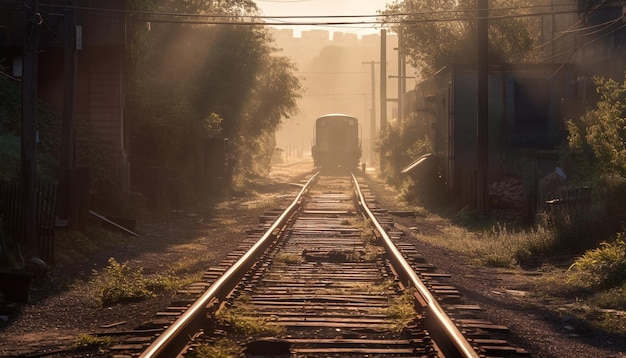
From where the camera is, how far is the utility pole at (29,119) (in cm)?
1249

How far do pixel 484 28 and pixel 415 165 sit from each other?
27.7 feet

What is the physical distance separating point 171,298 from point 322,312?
79.0 inches

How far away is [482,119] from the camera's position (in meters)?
21.5

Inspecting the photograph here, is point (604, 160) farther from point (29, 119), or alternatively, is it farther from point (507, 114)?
point (507, 114)

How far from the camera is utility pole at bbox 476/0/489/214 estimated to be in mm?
21406

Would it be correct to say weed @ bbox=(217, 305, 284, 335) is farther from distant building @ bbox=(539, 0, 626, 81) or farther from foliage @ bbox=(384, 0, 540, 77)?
foliage @ bbox=(384, 0, 540, 77)

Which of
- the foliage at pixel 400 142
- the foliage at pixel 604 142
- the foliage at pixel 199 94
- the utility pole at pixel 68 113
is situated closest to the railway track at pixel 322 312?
the utility pole at pixel 68 113

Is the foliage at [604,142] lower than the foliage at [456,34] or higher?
lower

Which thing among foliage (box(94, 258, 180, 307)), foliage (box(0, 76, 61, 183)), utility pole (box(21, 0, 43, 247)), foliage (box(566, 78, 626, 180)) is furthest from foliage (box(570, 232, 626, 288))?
foliage (box(0, 76, 61, 183))

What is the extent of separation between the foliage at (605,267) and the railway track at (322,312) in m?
1.97

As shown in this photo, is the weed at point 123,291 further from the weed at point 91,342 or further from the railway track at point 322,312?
the weed at point 91,342

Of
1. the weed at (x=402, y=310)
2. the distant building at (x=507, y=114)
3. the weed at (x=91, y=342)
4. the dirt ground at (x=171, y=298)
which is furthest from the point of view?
the distant building at (x=507, y=114)

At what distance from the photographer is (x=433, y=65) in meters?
48.1

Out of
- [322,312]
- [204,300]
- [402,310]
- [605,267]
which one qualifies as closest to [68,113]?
[204,300]
